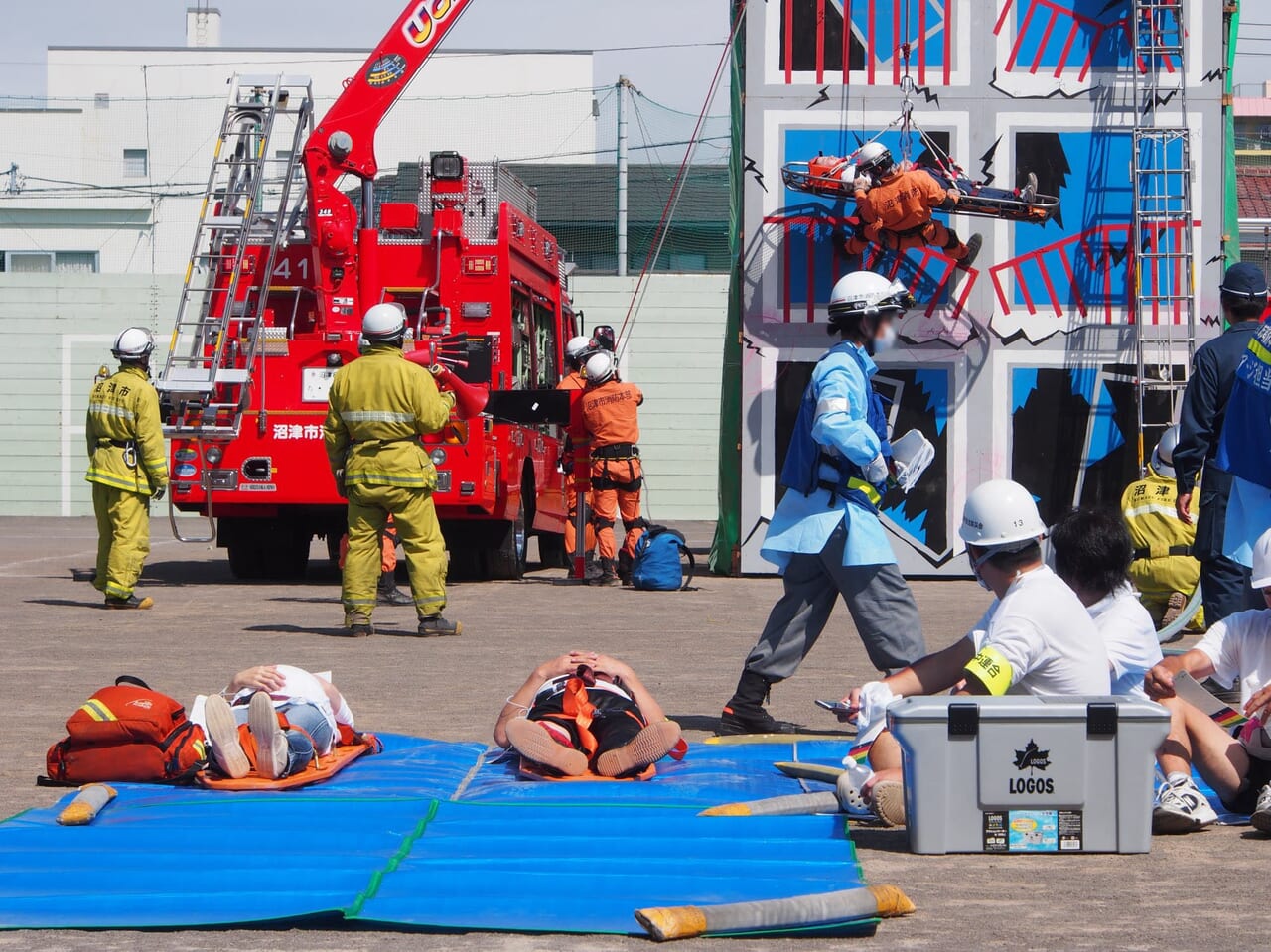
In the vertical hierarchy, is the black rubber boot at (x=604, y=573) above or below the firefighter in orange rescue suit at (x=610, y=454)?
below

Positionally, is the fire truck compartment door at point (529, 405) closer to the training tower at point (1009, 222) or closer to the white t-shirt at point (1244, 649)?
the training tower at point (1009, 222)

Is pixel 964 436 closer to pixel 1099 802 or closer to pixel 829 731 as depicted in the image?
pixel 829 731

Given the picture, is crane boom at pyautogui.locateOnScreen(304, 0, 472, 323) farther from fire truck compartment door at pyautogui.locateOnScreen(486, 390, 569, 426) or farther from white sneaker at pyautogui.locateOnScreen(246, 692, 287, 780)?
white sneaker at pyautogui.locateOnScreen(246, 692, 287, 780)

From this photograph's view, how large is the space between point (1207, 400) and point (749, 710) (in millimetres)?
2815

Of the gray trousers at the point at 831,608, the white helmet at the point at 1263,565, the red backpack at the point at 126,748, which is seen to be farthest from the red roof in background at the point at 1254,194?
the red backpack at the point at 126,748

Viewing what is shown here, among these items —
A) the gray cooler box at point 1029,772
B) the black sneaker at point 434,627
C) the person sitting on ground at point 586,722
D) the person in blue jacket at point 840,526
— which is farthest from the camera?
the black sneaker at point 434,627

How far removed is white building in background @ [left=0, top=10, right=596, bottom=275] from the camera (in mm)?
44188

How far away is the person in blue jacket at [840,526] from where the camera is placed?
24.6 feet

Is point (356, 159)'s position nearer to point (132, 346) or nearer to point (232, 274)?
point (232, 274)

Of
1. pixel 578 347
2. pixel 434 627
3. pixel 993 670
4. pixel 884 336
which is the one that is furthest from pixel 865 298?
pixel 578 347

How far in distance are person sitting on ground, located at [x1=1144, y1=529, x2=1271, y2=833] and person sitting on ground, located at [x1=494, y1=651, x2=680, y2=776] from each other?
1.72 metres

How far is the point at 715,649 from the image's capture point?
11391 millimetres

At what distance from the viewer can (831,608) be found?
7.53 m

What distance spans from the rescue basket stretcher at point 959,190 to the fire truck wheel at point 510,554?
3933mm
